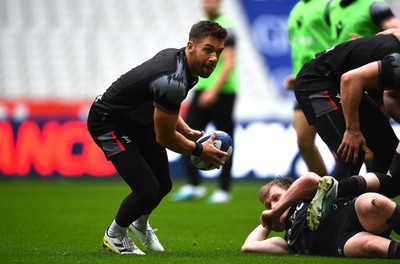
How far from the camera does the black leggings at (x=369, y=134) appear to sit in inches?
238

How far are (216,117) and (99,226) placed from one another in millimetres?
3533

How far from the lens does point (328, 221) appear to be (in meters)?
5.52

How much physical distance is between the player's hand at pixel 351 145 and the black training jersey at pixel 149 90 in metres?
1.13

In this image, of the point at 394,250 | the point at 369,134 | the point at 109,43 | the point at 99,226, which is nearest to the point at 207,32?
the point at 369,134

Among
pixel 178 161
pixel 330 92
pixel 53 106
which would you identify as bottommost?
pixel 178 161

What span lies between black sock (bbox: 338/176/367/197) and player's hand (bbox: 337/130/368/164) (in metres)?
0.31

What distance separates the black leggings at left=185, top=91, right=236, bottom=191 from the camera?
1123 cm

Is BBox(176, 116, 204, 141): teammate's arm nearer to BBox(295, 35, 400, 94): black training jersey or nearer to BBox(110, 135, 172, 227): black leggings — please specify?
BBox(110, 135, 172, 227): black leggings

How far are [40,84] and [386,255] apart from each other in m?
13.6

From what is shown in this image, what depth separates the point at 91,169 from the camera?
14.7m

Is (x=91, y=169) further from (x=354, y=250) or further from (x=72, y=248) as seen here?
(x=354, y=250)

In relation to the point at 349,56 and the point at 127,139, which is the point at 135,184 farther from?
the point at 349,56

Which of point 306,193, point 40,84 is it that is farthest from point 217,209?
point 40,84

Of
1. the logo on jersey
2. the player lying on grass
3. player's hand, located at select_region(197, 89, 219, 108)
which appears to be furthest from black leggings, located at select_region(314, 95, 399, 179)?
player's hand, located at select_region(197, 89, 219, 108)
